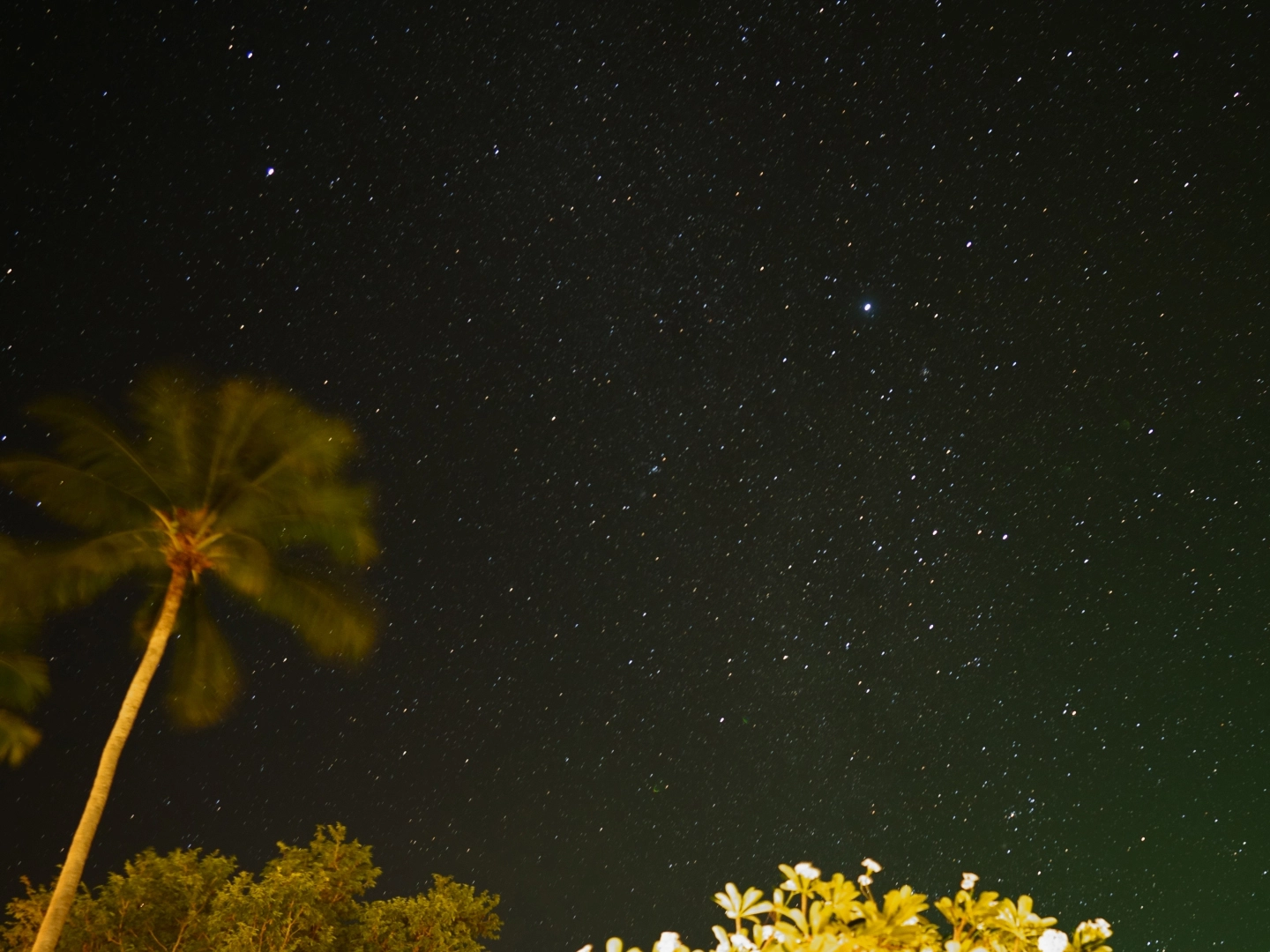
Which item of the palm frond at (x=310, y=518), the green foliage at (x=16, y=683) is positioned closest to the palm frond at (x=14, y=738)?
the green foliage at (x=16, y=683)

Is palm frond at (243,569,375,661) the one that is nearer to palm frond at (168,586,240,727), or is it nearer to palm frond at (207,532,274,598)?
palm frond at (207,532,274,598)

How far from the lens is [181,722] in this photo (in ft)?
37.1

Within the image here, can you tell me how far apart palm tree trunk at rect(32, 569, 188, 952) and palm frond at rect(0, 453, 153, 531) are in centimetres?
94

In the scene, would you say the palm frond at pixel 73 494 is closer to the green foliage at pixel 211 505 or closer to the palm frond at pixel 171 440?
the green foliage at pixel 211 505

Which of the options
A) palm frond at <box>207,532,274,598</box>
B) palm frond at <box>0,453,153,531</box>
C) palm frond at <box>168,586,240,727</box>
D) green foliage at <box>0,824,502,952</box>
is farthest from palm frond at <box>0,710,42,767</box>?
palm frond at <box>207,532,274,598</box>

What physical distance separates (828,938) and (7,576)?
1028cm

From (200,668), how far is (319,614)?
194cm

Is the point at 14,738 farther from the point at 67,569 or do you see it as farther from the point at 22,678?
the point at 67,569

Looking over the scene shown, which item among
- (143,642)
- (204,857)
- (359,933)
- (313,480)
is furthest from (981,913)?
(204,857)

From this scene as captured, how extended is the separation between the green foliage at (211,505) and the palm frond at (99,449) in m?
0.01

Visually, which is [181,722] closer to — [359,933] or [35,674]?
[35,674]

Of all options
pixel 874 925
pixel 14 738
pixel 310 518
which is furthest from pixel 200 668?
pixel 874 925

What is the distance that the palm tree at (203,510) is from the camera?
34.9 ft

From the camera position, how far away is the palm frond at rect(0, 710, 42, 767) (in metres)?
13.9
